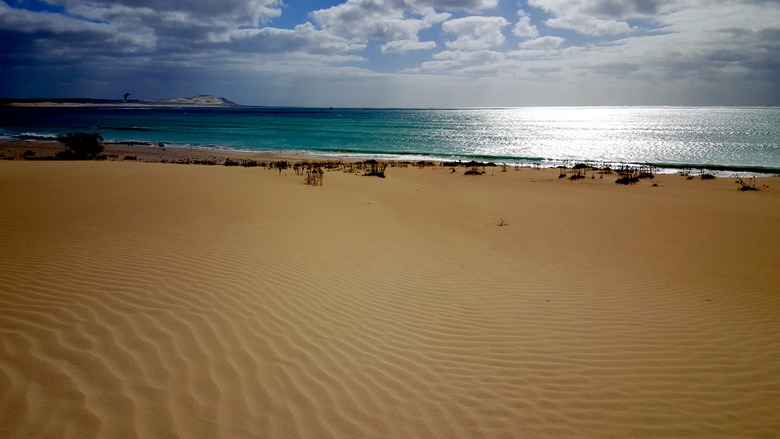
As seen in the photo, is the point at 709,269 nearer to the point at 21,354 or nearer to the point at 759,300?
the point at 759,300

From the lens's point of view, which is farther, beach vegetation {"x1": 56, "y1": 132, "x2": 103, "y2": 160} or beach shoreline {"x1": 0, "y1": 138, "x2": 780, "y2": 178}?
beach shoreline {"x1": 0, "y1": 138, "x2": 780, "y2": 178}

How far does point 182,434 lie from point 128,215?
747cm

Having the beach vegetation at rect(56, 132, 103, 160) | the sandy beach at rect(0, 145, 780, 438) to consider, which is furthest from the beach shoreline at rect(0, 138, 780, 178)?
the sandy beach at rect(0, 145, 780, 438)

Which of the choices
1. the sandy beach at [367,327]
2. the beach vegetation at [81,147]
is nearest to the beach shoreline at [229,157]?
the beach vegetation at [81,147]

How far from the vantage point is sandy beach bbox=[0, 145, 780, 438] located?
9.87 feet

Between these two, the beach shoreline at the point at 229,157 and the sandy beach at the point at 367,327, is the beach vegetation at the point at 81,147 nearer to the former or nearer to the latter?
the beach shoreline at the point at 229,157

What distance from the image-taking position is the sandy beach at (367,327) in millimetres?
3010

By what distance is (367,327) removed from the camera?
454 centimetres

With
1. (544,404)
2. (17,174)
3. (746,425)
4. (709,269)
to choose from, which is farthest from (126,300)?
(17,174)

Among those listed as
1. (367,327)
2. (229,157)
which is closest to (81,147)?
(229,157)

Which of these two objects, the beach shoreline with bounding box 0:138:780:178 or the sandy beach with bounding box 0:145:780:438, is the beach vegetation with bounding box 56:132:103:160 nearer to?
the beach shoreline with bounding box 0:138:780:178

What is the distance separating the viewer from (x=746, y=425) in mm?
3139

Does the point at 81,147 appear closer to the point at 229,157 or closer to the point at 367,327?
the point at 229,157

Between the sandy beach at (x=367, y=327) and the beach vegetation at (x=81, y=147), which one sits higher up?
the beach vegetation at (x=81, y=147)
